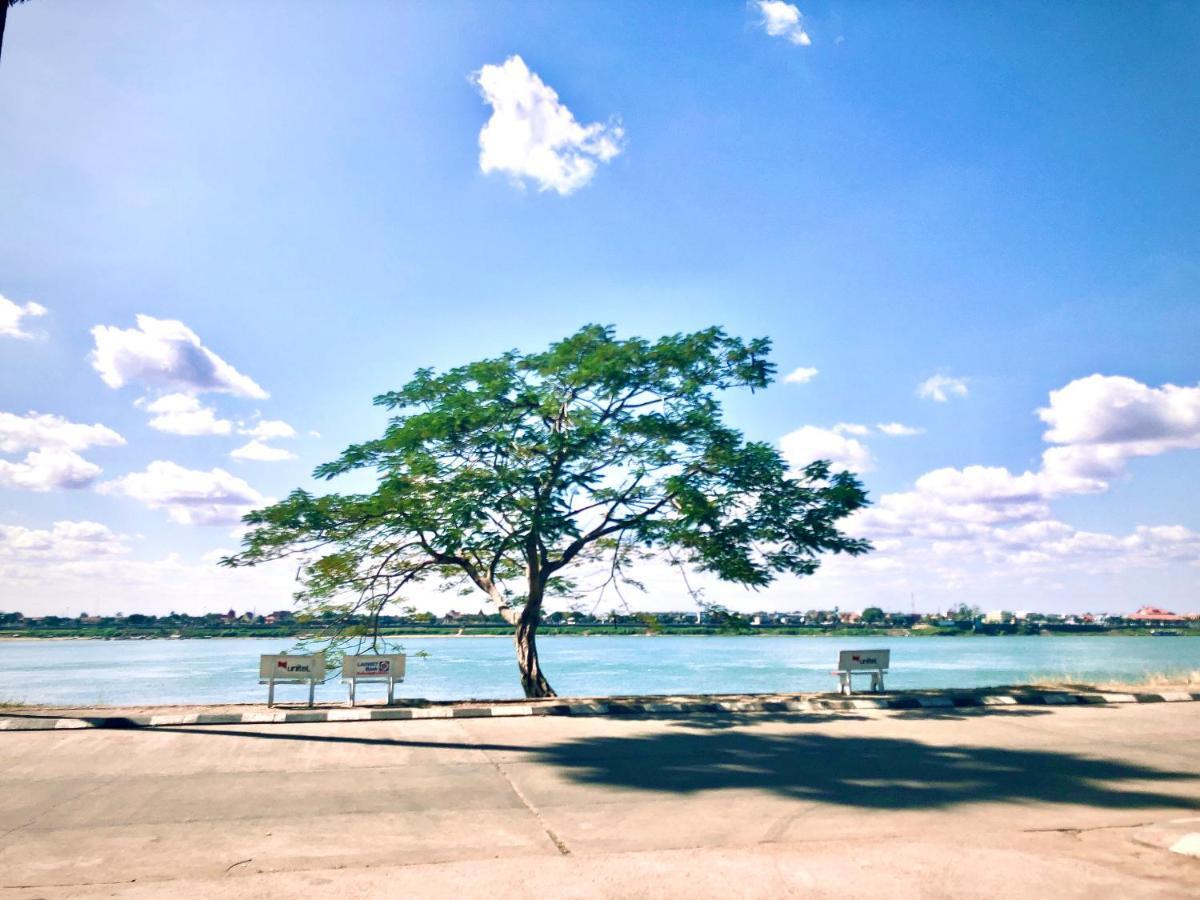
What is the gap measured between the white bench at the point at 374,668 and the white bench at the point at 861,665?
935 centimetres

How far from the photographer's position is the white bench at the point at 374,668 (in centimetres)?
1545

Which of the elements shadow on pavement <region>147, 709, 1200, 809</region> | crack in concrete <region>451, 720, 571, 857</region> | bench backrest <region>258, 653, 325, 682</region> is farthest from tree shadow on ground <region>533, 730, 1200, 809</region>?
bench backrest <region>258, 653, 325, 682</region>

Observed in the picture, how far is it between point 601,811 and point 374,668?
9.39 metres

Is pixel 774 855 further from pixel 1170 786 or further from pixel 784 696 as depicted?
pixel 784 696

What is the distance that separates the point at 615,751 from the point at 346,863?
5.03 metres

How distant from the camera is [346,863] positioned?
5.91 m

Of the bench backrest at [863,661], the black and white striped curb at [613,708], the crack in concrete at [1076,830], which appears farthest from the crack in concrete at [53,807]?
the bench backrest at [863,661]

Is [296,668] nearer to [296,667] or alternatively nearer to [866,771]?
[296,667]

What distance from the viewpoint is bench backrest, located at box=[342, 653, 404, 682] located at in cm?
1545

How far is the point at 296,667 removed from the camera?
15391 millimetres

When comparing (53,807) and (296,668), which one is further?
(296,668)

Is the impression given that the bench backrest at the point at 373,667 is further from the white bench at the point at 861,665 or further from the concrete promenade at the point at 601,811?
the white bench at the point at 861,665

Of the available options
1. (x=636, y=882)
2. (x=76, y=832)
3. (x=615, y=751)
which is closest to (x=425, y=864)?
(x=636, y=882)

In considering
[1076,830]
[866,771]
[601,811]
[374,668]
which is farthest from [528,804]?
[374,668]
